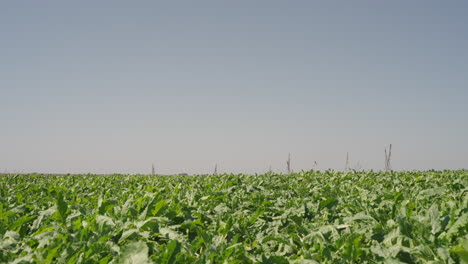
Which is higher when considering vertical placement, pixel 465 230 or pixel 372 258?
pixel 465 230

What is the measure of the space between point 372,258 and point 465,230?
717 millimetres

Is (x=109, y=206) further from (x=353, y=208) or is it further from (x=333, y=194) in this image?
(x=333, y=194)

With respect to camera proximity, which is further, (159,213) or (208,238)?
(159,213)

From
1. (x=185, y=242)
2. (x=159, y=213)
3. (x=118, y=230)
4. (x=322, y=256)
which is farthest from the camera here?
(x=159, y=213)

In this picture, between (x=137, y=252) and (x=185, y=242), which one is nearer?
(x=137, y=252)

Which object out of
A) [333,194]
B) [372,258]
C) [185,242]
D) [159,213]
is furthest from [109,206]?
[333,194]

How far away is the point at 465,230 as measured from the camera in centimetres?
253

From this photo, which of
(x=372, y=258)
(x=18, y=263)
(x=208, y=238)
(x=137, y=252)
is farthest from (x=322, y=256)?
(x=18, y=263)

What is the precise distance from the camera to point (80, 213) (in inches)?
144

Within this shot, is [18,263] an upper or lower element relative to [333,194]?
lower

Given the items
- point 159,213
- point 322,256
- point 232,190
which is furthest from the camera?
point 232,190

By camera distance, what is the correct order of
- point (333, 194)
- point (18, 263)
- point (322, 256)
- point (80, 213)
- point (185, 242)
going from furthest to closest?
point (333, 194) < point (80, 213) < point (185, 242) < point (322, 256) < point (18, 263)

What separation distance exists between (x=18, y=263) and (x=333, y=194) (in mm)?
4069

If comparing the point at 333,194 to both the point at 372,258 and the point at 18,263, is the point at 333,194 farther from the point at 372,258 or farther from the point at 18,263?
the point at 18,263
